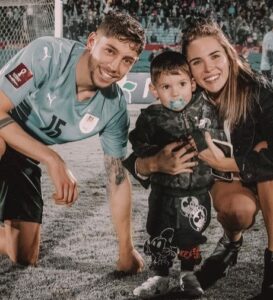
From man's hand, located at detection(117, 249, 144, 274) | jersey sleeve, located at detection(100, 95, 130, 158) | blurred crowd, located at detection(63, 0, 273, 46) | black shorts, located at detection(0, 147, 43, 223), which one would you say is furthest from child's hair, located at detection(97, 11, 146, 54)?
blurred crowd, located at detection(63, 0, 273, 46)

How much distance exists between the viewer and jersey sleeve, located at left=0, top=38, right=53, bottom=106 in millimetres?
2582

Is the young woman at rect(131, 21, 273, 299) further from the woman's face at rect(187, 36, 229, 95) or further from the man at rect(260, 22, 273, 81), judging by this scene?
the man at rect(260, 22, 273, 81)

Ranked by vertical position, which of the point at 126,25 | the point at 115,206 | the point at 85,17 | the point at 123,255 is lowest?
the point at 123,255

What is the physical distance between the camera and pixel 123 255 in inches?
113

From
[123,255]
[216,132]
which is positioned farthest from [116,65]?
[123,255]

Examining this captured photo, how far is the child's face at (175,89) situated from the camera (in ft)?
8.27

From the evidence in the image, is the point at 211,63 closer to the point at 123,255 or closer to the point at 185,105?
the point at 185,105

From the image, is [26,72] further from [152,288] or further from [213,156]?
[152,288]

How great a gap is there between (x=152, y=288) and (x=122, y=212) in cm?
53

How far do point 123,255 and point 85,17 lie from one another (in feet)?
41.8

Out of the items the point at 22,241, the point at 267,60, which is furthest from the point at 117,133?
the point at 267,60

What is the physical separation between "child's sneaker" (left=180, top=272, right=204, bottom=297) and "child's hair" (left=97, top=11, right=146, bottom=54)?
1087mm

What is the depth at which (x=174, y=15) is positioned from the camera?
18734mm

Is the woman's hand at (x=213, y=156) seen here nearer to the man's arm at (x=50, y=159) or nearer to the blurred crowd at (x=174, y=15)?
the man's arm at (x=50, y=159)
